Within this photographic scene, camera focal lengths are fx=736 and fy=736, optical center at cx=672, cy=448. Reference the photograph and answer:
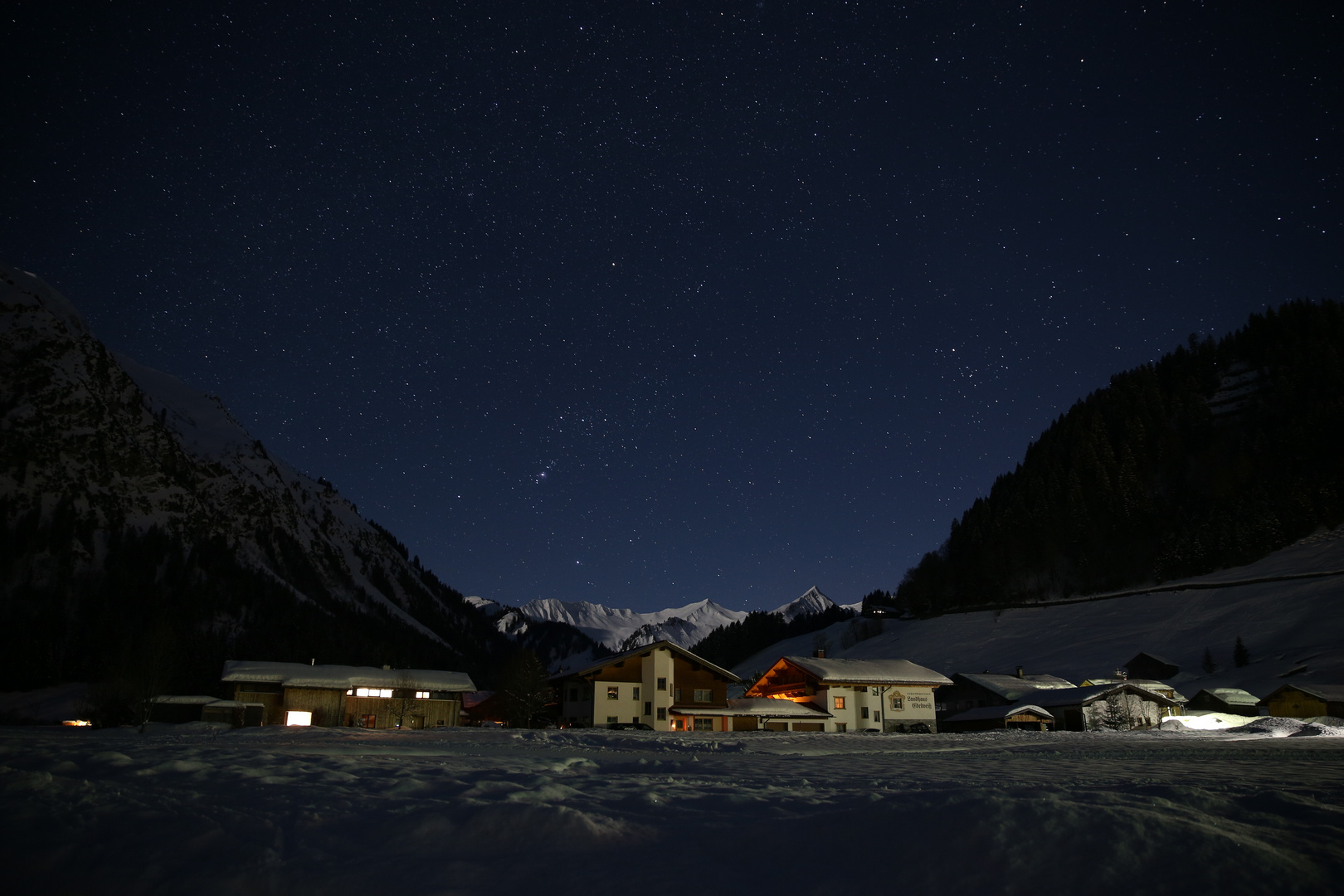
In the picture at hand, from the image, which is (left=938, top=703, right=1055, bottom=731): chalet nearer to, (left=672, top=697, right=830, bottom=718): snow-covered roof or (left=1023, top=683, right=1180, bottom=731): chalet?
(left=1023, top=683, right=1180, bottom=731): chalet

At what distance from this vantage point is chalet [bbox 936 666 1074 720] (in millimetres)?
68938

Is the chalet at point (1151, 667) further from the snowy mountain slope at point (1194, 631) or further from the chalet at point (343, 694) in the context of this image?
the chalet at point (343, 694)

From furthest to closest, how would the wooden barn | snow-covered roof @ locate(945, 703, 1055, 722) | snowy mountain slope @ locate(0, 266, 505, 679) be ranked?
snowy mountain slope @ locate(0, 266, 505, 679)
the wooden barn
snow-covered roof @ locate(945, 703, 1055, 722)

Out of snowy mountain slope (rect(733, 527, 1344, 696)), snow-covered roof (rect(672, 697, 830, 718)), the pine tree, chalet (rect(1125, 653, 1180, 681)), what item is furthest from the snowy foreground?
chalet (rect(1125, 653, 1180, 681))

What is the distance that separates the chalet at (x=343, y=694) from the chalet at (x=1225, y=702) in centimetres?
6582

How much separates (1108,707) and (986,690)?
11.4 metres

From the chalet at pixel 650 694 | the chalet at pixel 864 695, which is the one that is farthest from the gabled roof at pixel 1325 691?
the chalet at pixel 650 694

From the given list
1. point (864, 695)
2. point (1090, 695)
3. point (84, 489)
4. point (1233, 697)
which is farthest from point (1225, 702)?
point (84, 489)

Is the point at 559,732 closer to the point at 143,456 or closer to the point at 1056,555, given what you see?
the point at 1056,555

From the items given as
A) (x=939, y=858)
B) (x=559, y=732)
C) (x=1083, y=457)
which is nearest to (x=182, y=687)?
(x=559, y=732)

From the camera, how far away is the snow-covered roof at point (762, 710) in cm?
5919

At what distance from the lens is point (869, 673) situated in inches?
2606

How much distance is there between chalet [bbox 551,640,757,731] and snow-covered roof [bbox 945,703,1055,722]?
22.2 metres

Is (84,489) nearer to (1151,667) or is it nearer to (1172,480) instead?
(1151,667)
